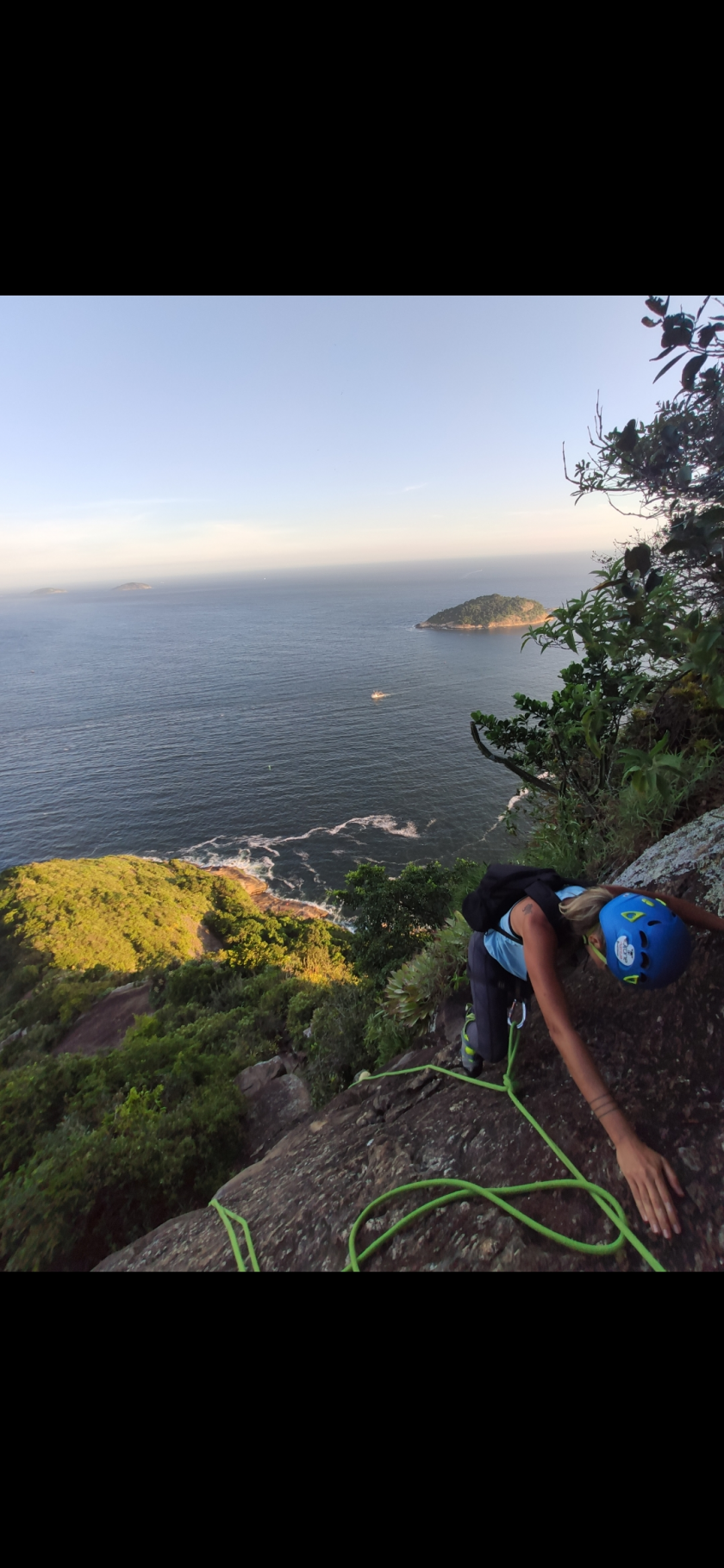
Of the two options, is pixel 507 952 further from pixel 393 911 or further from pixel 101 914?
pixel 101 914

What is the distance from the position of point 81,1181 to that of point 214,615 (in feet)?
640

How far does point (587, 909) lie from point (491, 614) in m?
103

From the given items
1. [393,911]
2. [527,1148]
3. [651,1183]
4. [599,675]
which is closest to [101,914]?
[393,911]

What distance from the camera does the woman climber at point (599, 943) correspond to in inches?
78.1

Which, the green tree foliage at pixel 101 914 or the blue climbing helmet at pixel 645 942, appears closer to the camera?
→ the blue climbing helmet at pixel 645 942

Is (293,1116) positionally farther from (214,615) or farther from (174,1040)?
(214,615)

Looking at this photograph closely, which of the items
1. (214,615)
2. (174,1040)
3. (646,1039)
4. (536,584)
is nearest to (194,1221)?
(646,1039)

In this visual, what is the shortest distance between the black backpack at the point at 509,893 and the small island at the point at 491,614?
9244 centimetres

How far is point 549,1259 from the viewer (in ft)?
6.86

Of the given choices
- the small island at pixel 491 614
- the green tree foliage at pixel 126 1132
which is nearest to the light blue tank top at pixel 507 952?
the green tree foliage at pixel 126 1132

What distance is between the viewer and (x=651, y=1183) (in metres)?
1.97

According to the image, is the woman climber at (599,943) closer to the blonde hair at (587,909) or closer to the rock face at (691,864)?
the blonde hair at (587,909)

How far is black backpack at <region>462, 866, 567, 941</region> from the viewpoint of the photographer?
2.34 m

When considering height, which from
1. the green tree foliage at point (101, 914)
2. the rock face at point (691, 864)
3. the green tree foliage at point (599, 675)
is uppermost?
the green tree foliage at point (599, 675)
